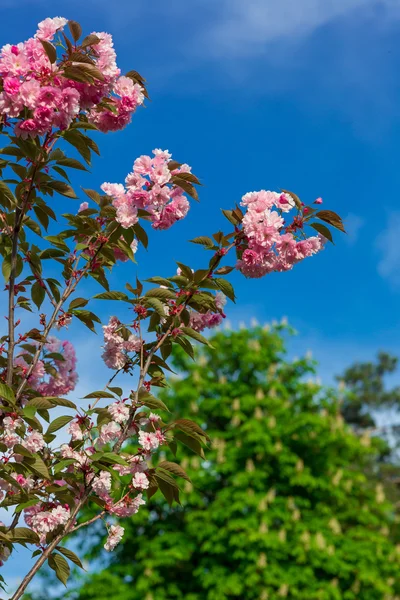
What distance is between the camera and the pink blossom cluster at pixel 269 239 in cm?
398

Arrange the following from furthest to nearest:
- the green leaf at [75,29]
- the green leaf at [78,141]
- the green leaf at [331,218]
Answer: the green leaf at [331,218], the green leaf at [78,141], the green leaf at [75,29]

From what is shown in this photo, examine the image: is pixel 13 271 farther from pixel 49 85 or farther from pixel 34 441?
pixel 49 85

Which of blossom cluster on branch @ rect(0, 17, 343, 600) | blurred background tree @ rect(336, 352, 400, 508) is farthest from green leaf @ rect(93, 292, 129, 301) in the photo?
blurred background tree @ rect(336, 352, 400, 508)

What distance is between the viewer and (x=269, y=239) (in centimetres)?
399

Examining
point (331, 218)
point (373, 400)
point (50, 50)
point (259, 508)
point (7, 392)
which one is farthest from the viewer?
point (373, 400)

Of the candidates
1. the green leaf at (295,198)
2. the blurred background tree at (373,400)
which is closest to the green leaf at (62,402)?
the green leaf at (295,198)

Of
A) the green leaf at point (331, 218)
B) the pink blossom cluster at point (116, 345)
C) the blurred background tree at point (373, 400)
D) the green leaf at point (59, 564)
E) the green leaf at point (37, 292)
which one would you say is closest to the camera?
the green leaf at point (59, 564)

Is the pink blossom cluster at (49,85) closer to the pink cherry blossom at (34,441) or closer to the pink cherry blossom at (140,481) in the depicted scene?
the pink cherry blossom at (34,441)

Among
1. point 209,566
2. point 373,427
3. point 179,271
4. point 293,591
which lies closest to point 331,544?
point 293,591

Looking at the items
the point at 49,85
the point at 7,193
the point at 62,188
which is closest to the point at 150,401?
the point at 62,188

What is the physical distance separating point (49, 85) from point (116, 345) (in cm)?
166

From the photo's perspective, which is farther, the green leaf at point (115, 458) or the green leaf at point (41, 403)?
the green leaf at point (41, 403)

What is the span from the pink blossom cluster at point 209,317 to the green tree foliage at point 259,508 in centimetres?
1260

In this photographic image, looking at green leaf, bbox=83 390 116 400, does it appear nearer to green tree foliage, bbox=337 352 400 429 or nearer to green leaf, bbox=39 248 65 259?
green leaf, bbox=39 248 65 259
